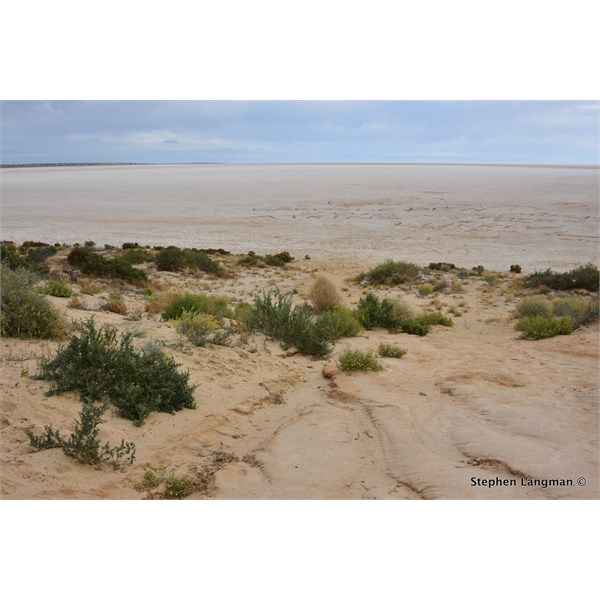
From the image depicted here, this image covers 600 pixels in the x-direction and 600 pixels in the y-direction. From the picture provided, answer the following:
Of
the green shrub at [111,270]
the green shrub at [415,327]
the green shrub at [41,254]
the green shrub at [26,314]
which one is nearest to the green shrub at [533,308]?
the green shrub at [415,327]

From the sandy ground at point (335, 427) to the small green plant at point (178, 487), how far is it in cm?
7

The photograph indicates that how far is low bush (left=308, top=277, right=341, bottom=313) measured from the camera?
12252 mm

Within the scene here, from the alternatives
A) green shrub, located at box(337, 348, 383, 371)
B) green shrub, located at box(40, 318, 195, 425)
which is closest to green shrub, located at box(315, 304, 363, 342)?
green shrub, located at box(337, 348, 383, 371)

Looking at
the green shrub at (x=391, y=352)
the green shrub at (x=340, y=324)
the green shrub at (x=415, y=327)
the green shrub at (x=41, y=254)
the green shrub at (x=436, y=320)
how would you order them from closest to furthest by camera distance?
the green shrub at (x=391, y=352)
the green shrub at (x=340, y=324)
the green shrub at (x=415, y=327)
the green shrub at (x=436, y=320)
the green shrub at (x=41, y=254)

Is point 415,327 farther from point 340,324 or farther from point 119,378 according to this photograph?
point 119,378

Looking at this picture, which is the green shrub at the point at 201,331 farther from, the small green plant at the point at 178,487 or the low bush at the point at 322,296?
the low bush at the point at 322,296

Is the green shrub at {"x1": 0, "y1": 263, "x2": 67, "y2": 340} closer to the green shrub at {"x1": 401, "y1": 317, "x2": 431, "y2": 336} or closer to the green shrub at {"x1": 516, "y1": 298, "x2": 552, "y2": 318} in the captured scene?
the green shrub at {"x1": 401, "y1": 317, "x2": 431, "y2": 336}

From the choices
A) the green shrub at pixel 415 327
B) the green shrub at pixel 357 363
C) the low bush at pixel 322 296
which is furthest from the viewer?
the low bush at pixel 322 296

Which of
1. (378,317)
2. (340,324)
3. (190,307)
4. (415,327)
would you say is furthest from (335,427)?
(378,317)

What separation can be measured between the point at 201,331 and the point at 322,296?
15.7 feet

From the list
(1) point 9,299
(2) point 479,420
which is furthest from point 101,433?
(2) point 479,420

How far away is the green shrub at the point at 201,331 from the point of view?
7713mm

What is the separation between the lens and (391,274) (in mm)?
17812

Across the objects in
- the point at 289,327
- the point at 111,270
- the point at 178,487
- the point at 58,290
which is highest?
the point at 58,290
